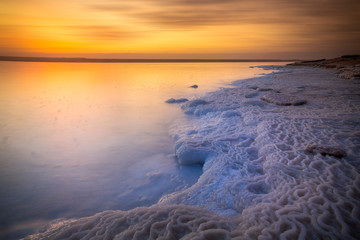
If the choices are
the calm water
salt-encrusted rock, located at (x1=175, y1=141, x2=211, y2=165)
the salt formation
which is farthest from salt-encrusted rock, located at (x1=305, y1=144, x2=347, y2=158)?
the calm water

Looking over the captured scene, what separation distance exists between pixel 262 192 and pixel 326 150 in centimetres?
211

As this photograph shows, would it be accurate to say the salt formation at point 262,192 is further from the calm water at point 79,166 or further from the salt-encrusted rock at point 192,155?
the calm water at point 79,166

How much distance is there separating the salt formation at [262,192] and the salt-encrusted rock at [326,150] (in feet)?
0.07

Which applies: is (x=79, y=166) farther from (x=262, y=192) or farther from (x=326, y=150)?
(x=326, y=150)

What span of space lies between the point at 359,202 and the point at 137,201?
392 centimetres

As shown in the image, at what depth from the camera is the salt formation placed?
104 inches

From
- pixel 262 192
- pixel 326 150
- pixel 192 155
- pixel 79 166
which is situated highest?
pixel 326 150

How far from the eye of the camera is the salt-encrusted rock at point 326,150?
14.5 ft

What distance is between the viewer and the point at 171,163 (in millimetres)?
5699

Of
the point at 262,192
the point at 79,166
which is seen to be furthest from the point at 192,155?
the point at 79,166

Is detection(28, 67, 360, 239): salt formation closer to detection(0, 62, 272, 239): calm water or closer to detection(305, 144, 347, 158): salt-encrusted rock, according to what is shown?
detection(305, 144, 347, 158): salt-encrusted rock

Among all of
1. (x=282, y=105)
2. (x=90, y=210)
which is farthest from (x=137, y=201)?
(x=282, y=105)

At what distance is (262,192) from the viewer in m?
3.87

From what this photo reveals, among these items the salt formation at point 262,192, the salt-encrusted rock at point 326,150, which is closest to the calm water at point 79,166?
the salt formation at point 262,192
